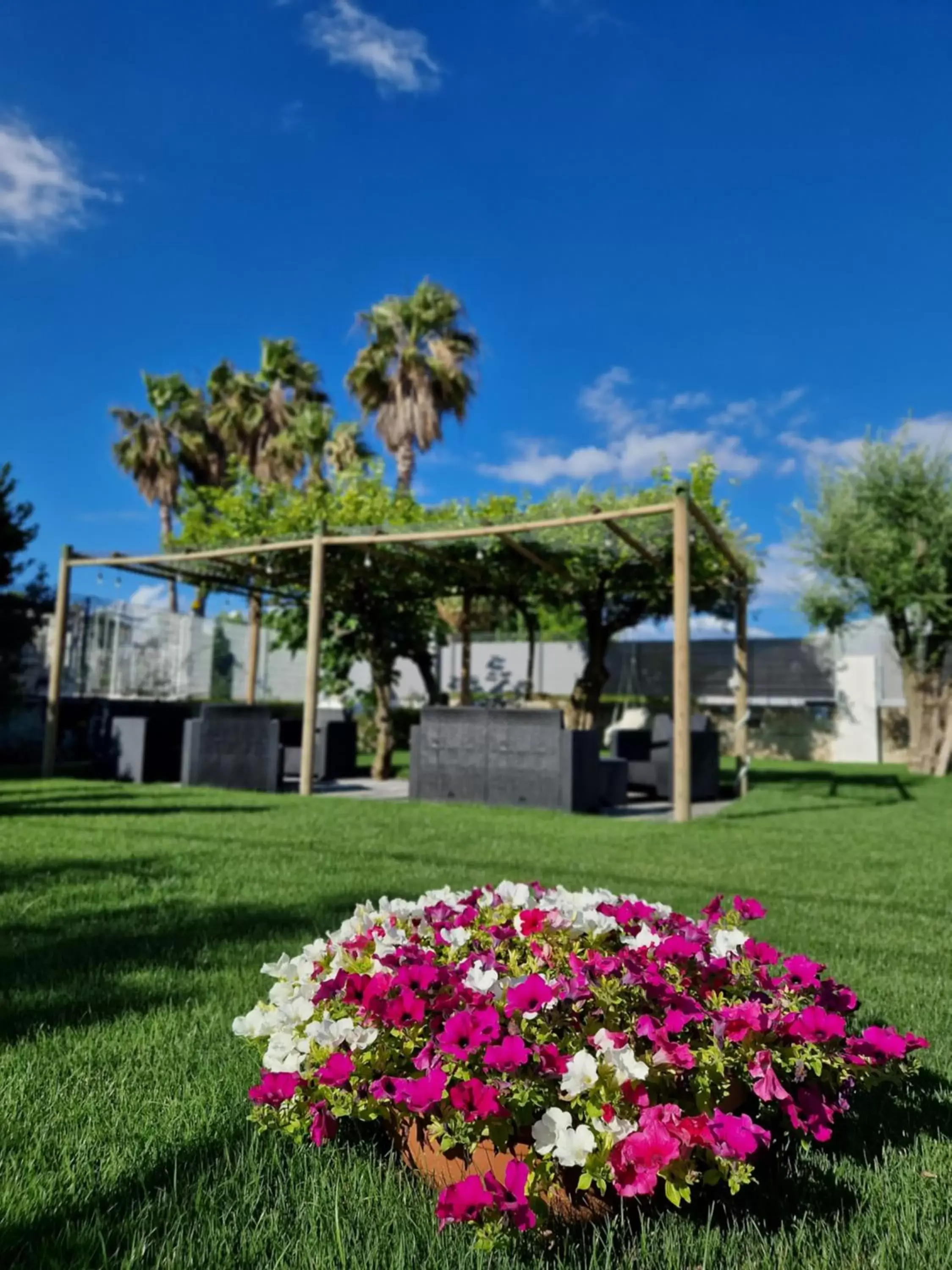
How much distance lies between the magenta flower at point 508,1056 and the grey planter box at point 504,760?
777 centimetres

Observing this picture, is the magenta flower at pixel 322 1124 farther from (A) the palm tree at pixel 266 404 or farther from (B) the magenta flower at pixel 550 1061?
(A) the palm tree at pixel 266 404

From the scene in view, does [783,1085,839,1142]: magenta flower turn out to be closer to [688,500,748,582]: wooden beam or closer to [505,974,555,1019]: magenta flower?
[505,974,555,1019]: magenta flower

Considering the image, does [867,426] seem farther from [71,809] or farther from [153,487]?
[153,487]

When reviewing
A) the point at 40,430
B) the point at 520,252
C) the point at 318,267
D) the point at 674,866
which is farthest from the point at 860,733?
the point at 40,430

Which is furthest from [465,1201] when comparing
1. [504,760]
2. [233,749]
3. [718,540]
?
[233,749]

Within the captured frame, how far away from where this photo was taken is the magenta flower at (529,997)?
1.61 m

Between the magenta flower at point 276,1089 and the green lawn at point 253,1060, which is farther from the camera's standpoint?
the magenta flower at point 276,1089

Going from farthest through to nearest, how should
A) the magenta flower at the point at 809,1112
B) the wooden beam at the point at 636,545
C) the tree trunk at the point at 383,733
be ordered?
1. the tree trunk at the point at 383,733
2. the wooden beam at the point at 636,545
3. the magenta flower at the point at 809,1112

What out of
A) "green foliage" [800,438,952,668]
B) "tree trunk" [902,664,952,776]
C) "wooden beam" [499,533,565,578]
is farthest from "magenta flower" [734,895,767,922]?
"tree trunk" [902,664,952,776]

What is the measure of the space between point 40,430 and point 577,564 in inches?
538

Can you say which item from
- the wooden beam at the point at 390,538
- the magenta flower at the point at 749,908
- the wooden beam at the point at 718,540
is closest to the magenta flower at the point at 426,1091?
the magenta flower at the point at 749,908

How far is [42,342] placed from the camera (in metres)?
20.0

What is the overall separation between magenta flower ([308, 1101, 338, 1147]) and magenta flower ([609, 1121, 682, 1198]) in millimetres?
567

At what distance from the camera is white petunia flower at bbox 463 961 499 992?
1736 mm
